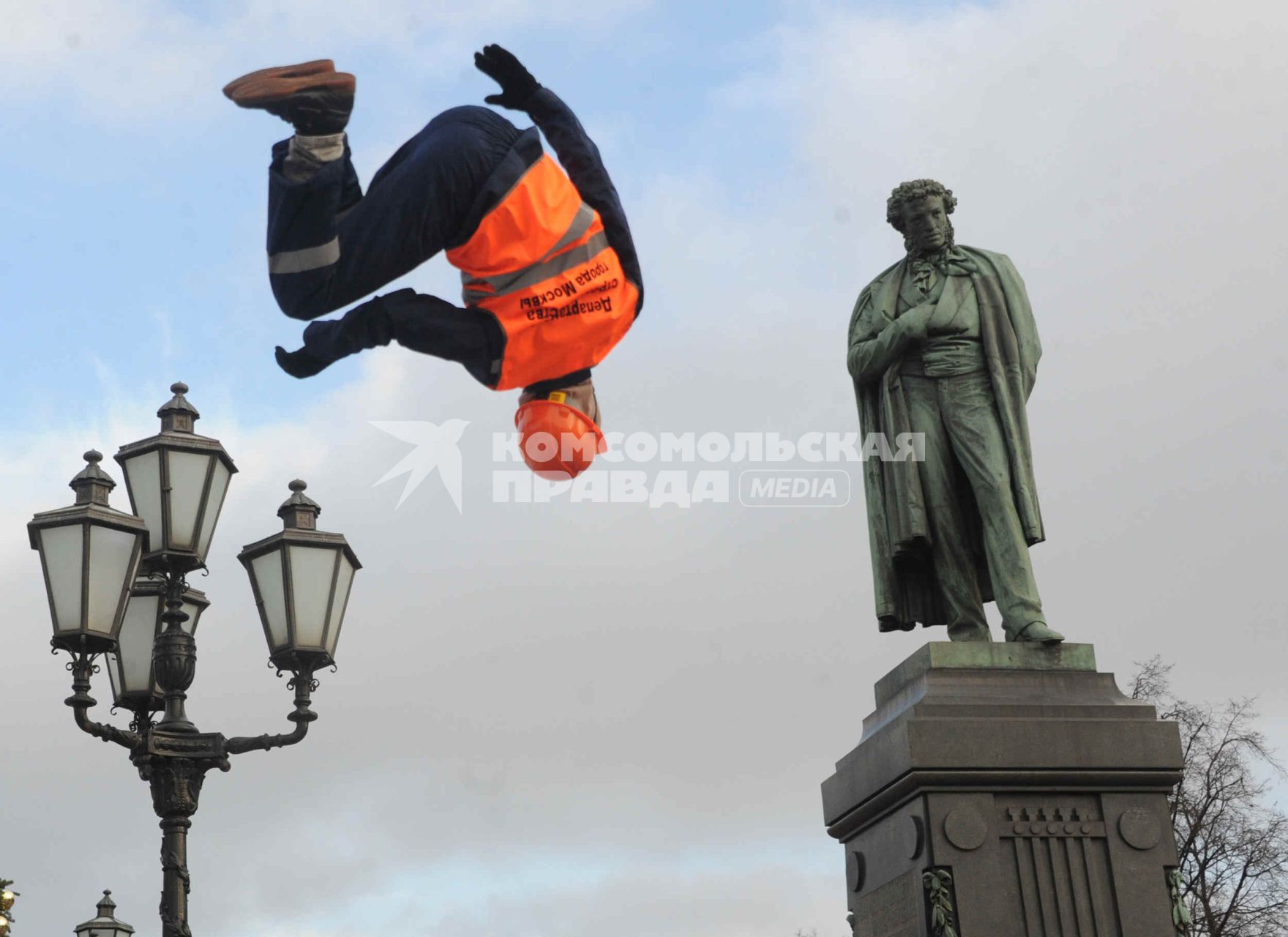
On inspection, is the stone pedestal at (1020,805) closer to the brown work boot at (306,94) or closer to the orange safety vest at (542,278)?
the orange safety vest at (542,278)

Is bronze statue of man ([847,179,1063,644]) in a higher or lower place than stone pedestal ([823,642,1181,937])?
higher

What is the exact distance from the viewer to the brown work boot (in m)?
6.05

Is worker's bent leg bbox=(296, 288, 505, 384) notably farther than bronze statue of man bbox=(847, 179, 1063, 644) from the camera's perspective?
No

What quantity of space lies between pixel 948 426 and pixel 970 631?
999mm

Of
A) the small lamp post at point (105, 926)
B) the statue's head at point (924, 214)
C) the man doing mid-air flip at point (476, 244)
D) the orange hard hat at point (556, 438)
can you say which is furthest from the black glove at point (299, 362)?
the small lamp post at point (105, 926)

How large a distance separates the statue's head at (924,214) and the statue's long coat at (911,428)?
148 millimetres

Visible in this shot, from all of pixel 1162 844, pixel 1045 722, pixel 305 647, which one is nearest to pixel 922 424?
pixel 1045 722

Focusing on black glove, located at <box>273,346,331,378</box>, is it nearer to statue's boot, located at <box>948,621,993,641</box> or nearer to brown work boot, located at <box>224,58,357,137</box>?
→ brown work boot, located at <box>224,58,357,137</box>

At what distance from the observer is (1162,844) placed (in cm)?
768

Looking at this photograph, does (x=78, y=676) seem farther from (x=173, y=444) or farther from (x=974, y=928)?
(x=974, y=928)

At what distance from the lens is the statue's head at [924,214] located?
8828 mm

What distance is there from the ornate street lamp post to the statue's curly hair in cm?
321

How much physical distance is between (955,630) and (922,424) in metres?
1.01

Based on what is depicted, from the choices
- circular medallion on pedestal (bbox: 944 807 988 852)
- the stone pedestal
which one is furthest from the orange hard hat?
circular medallion on pedestal (bbox: 944 807 988 852)
